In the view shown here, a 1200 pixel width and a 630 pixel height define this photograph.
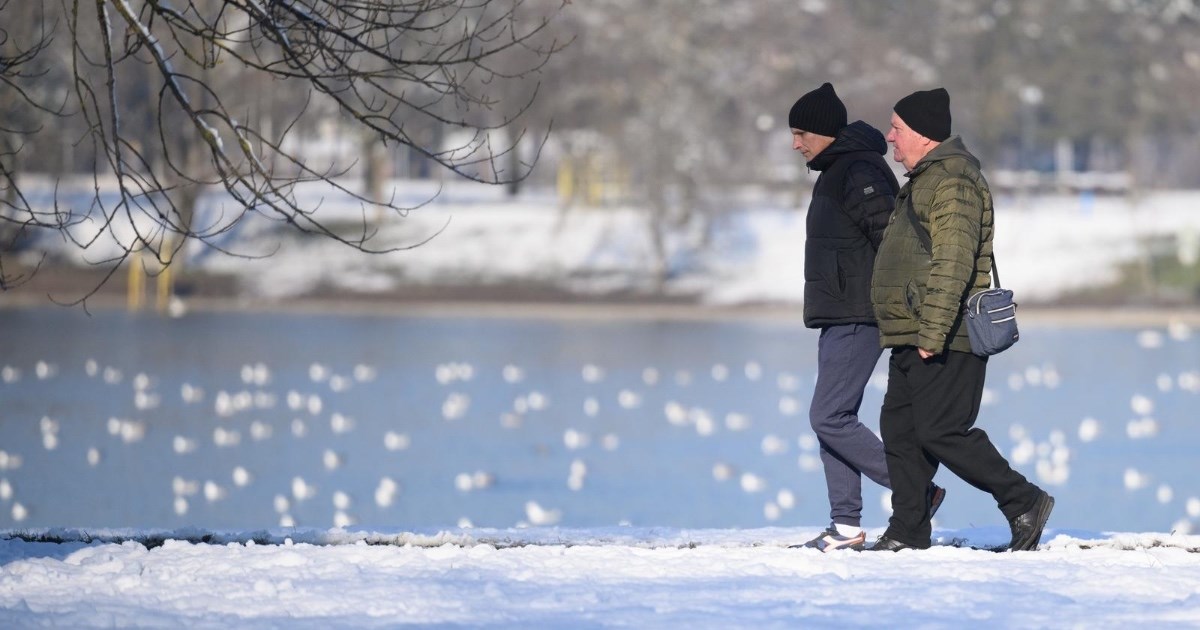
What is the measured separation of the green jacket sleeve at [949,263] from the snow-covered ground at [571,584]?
2.87ft

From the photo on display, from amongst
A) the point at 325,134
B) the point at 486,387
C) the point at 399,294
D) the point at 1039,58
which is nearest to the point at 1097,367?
the point at 486,387

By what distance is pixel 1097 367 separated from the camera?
1164 inches

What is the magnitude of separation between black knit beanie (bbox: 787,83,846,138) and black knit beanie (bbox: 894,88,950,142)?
1.01 ft

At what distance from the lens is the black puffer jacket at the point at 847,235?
285 inches

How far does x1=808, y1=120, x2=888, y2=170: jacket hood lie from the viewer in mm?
7336

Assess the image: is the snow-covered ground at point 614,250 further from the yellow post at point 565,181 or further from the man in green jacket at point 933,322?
the man in green jacket at point 933,322

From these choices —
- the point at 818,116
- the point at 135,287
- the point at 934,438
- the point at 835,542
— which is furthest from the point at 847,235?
the point at 135,287

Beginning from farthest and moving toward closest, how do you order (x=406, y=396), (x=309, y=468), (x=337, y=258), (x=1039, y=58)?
(x=1039, y=58)
(x=337, y=258)
(x=406, y=396)
(x=309, y=468)

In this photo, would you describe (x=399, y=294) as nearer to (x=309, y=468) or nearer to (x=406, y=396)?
(x=406, y=396)

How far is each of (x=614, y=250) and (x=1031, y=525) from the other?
4118 centimetres

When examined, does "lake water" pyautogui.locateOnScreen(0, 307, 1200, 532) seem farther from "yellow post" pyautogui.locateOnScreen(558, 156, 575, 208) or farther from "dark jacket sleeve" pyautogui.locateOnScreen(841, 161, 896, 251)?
"yellow post" pyautogui.locateOnScreen(558, 156, 575, 208)

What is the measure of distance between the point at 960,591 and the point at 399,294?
128 ft

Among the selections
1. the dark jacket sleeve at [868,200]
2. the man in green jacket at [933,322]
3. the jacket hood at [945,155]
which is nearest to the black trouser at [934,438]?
the man in green jacket at [933,322]

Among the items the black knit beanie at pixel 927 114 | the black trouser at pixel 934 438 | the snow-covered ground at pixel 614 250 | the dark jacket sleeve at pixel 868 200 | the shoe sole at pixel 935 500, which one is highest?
the snow-covered ground at pixel 614 250
